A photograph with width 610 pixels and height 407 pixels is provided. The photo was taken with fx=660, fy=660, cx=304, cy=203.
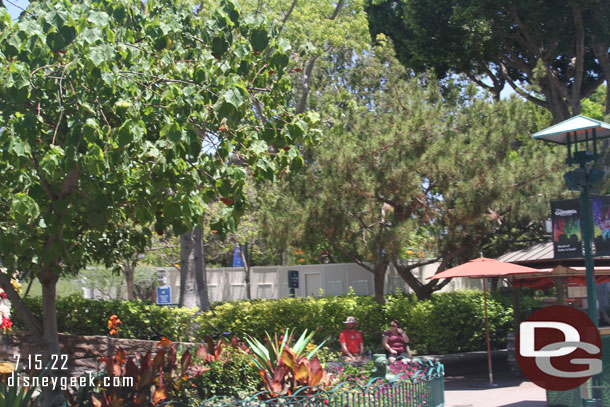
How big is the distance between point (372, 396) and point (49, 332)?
181 inches

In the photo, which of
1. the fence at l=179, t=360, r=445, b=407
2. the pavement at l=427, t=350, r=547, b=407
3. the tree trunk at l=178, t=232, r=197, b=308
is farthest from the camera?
the tree trunk at l=178, t=232, r=197, b=308

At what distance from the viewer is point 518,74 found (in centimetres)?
2448

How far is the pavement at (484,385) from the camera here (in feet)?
41.6

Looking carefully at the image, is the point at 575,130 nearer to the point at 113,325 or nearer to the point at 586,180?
the point at 586,180

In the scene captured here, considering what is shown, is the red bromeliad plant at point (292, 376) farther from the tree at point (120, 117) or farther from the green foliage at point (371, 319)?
the green foliage at point (371, 319)

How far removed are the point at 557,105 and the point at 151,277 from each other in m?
24.4

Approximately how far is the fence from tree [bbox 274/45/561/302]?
6.21 metres

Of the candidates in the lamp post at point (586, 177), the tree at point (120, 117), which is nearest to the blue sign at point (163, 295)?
the tree at point (120, 117)

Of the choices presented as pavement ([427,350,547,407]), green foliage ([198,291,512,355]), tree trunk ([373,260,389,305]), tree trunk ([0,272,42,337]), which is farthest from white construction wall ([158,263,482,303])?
tree trunk ([0,272,42,337])

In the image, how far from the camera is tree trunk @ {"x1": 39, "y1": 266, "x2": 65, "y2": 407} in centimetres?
907

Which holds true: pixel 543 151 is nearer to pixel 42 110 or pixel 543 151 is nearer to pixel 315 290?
pixel 42 110

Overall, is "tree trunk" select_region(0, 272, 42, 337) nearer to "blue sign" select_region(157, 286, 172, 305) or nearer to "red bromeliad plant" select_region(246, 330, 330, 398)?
"red bromeliad plant" select_region(246, 330, 330, 398)

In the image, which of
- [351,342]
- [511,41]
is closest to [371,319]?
[351,342]

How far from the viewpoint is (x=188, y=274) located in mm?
19203
